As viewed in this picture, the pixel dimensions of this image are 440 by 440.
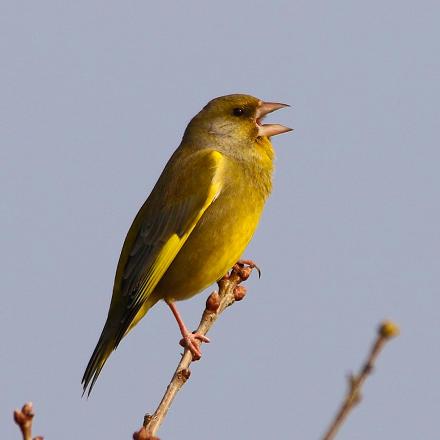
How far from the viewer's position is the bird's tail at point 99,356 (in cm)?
584

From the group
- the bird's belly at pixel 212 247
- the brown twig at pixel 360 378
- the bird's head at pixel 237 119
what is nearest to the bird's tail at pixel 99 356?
the bird's belly at pixel 212 247

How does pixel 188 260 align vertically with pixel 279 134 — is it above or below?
below

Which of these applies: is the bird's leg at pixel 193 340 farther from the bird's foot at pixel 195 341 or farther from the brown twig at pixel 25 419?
the brown twig at pixel 25 419

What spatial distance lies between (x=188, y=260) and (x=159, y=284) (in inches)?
12.7

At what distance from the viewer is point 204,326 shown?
5270 mm

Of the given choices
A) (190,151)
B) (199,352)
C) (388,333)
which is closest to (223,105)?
(190,151)

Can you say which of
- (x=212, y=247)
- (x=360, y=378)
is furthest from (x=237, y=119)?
(x=360, y=378)

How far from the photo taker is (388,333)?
1.96 metres

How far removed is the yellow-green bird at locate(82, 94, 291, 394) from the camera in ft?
20.2

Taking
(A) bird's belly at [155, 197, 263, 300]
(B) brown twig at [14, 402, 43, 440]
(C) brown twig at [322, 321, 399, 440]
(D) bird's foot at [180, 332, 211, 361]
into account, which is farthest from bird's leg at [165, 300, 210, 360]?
(C) brown twig at [322, 321, 399, 440]

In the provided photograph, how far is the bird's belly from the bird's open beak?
0.74 meters

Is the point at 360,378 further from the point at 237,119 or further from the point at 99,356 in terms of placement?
the point at 237,119

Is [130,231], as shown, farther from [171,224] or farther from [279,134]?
[279,134]

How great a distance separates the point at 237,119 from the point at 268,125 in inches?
10.3
